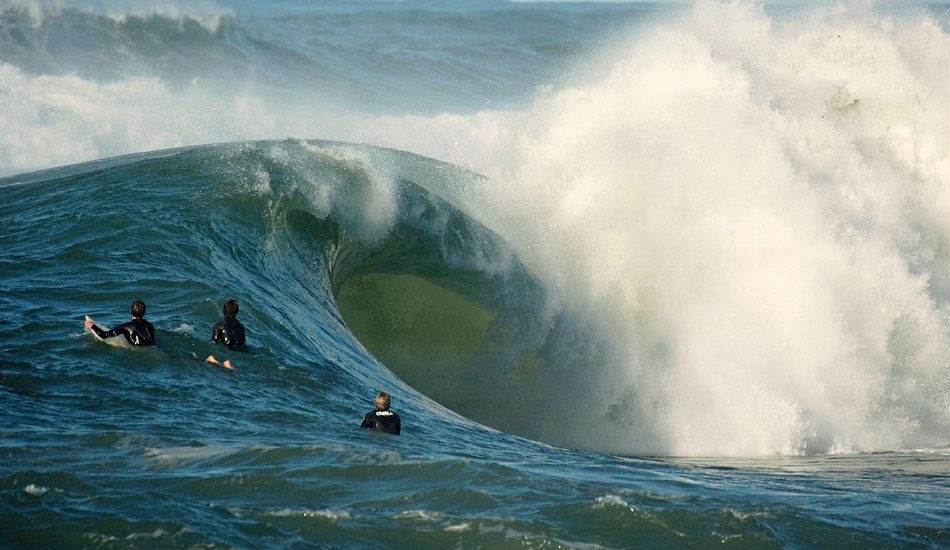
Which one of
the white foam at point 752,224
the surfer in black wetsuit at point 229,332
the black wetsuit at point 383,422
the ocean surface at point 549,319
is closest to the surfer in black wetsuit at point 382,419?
the black wetsuit at point 383,422

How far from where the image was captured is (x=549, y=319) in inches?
539

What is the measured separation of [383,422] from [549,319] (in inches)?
255

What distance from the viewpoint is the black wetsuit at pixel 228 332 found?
8477mm

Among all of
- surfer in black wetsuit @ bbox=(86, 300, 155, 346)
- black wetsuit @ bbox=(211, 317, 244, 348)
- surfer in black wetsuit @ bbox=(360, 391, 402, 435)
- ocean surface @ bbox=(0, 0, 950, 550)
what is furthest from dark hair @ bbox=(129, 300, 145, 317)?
surfer in black wetsuit @ bbox=(360, 391, 402, 435)

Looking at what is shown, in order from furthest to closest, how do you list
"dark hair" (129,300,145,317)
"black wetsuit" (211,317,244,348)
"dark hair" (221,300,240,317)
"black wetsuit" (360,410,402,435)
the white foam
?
1. the white foam
2. "dark hair" (221,300,240,317)
3. "black wetsuit" (211,317,244,348)
4. "dark hair" (129,300,145,317)
5. "black wetsuit" (360,410,402,435)

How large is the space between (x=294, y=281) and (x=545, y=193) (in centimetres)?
578

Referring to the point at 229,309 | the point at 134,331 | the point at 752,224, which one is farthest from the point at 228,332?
the point at 752,224

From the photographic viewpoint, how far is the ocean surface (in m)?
5.84

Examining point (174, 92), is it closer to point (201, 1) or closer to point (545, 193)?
point (201, 1)

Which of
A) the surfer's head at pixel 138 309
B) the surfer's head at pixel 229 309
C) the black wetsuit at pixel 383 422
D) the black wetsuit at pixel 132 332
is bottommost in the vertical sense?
the black wetsuit at pixel 383 422

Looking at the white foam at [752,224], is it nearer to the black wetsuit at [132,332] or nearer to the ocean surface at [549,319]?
the ocean surface at [549,319]

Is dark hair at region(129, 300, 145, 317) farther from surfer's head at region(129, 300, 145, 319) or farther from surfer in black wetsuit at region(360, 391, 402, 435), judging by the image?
surfer in black wetsuit at region(360, 391, 402, 435)

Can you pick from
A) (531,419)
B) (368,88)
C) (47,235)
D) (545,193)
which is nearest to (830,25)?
(545,193)

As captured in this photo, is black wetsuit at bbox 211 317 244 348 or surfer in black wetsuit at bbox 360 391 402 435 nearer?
surfer in black wetsuit at bbox 360 391 402 435
